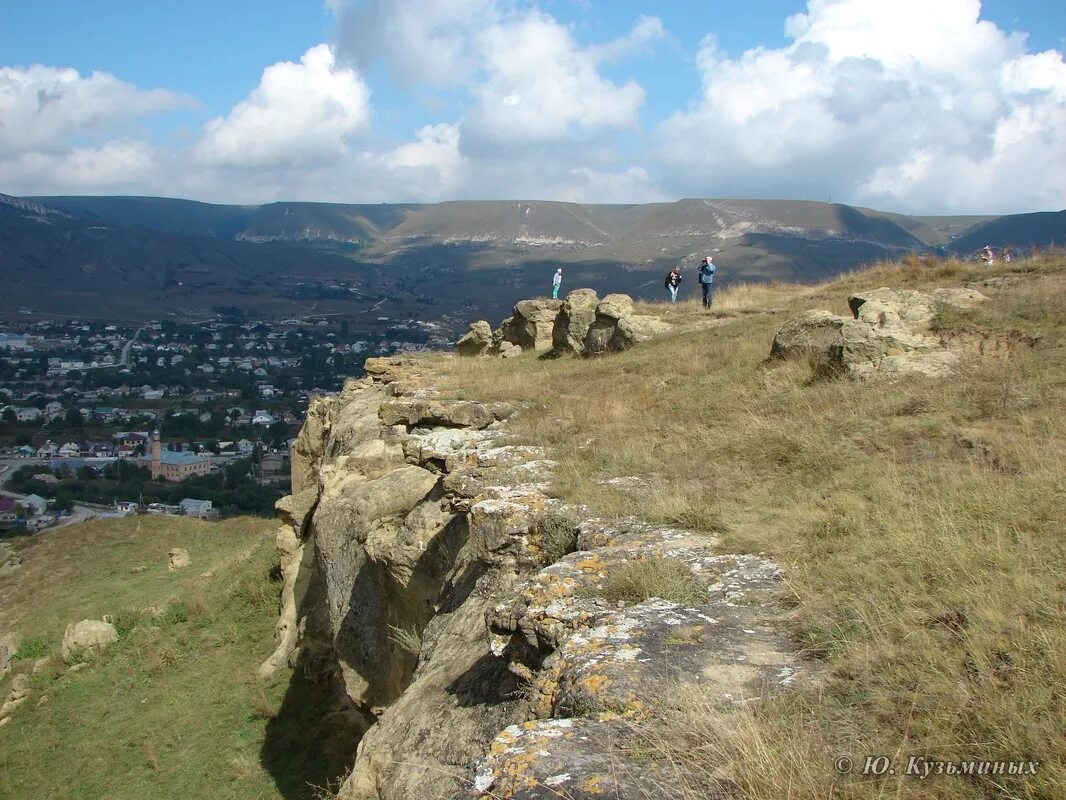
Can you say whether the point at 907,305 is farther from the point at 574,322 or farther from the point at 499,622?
the point at 499,622

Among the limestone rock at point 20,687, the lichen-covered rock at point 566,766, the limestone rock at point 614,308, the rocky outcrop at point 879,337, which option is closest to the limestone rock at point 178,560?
the limestone rock at point 20,687

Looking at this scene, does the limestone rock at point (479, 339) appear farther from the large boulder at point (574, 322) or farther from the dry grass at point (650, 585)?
the dry grass at point (650, 585)

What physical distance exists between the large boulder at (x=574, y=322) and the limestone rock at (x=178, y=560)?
457 inches

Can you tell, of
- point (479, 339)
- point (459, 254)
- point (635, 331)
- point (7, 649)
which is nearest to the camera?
point (635, 331)

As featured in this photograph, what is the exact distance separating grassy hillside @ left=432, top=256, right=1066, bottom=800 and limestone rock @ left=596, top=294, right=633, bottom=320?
5092 mm

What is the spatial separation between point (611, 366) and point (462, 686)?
9952 millimetres

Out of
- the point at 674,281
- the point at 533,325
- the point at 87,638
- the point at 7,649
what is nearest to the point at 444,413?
the point at 87,638

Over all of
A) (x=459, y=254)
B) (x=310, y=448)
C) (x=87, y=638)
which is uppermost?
(x=459, y=254)

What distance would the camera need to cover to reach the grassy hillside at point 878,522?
2602 millimetres

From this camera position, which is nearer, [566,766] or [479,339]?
[566,766]

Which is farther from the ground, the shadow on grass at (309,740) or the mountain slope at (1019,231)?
the mountain slope at (1019,231)

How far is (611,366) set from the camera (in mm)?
14445

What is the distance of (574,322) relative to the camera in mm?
18297

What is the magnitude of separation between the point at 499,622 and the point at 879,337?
23.7 feet
